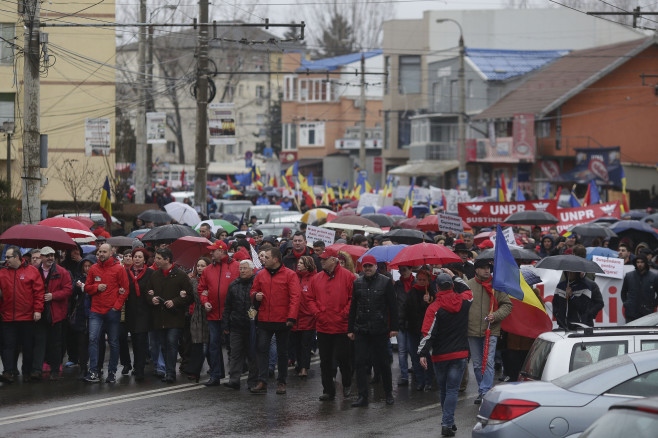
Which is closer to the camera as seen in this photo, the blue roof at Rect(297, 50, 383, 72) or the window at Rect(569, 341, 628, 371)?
the window at Rect(569, 341, 628, 371)

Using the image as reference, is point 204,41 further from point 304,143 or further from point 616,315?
point 304,143

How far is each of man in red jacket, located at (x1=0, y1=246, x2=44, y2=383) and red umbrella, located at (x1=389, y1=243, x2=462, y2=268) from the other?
4677 mm

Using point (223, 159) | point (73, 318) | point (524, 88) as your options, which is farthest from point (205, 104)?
point (223, 159)

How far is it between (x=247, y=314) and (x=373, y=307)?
177cm

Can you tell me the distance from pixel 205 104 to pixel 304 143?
214 ft

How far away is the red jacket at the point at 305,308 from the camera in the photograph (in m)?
14.2

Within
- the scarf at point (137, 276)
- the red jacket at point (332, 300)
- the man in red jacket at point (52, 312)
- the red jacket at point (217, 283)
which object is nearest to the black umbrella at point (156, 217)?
the scarf at point (137, 276)

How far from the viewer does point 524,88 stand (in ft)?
198

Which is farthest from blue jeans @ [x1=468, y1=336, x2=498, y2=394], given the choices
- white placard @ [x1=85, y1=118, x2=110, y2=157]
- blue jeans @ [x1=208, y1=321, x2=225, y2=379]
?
white placard @ [x1=85, y1=118, x2=110, y2=157]

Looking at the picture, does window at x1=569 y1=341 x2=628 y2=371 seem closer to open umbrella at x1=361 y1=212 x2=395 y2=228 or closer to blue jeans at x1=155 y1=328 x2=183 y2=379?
blue jeans at x1=155 y1=328 x2=183 y2=379

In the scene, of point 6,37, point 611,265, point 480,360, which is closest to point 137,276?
point 480,360

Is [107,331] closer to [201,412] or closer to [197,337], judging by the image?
[197,337]

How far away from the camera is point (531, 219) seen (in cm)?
2489

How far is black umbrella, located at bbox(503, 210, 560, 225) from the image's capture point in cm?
2484
